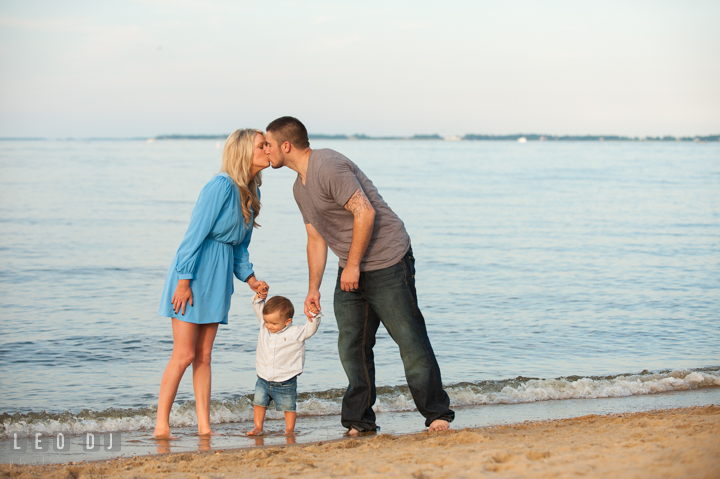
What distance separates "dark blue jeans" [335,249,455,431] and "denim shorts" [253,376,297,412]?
41 centimetres

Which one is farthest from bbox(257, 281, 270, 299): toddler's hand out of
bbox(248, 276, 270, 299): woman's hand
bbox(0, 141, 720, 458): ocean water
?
bbox(0, 141, 720, 458): ocean water

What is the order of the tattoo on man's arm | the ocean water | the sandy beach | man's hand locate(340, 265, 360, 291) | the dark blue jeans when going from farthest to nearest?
1. the ocean water
2. the dark blue jeans
3. man's hand locate(340, 265, 360, 291)
4. the tattoo on man's arm
5. the sandy beach

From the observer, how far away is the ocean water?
19.6 ft

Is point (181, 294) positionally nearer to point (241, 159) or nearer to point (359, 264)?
point (241, 159)

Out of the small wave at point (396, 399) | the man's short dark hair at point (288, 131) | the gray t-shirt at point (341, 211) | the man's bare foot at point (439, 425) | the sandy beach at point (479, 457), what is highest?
the man's short dark hair at point (288, 131)

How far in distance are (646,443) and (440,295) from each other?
23.2 ft

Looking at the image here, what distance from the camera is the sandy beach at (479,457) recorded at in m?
2.92

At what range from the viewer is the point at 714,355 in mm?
7367

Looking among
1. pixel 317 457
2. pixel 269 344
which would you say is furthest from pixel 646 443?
pixel 269 344

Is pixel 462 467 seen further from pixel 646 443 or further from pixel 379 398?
pixel 379 398

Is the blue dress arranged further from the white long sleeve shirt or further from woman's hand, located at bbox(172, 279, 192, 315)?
the white long sleeve shirt

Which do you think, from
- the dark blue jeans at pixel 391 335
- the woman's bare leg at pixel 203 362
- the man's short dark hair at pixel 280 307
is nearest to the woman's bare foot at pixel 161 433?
the woman's bare leg at pixel 203 362

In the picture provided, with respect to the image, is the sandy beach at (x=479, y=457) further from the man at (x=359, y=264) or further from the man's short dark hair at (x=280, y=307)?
the man's short dark hair at (x=280, y=307)

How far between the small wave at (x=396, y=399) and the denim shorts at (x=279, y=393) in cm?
78
